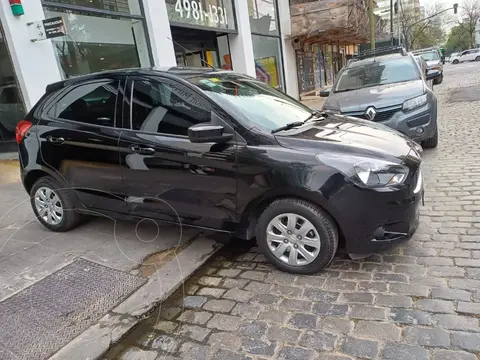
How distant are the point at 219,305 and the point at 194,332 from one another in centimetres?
33

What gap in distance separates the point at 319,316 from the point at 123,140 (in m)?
2.29

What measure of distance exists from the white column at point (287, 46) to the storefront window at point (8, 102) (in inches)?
442

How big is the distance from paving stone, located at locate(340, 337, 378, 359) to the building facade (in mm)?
6170

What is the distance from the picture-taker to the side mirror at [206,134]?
299 centimetres

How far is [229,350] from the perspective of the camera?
2.39 metres

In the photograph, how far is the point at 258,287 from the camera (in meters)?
3.04

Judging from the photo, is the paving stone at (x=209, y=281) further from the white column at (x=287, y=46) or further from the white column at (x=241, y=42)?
the white column at (x=287, y=46)

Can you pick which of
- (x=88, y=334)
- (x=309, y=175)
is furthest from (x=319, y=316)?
(x=88, y=334)

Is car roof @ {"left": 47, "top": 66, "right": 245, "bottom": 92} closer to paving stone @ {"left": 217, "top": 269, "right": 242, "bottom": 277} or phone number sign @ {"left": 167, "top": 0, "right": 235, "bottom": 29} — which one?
paving stone @ {"left": 217, "top": 269, "right": 242, "bottom": 277}

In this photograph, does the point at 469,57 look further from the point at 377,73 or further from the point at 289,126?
the point at 289,126

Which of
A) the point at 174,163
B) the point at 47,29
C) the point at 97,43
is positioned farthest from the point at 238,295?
the point at 97,43

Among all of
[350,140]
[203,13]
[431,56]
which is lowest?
[431,56]

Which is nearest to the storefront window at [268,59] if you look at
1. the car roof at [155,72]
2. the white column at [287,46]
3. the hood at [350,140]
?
the white column at [287,46]

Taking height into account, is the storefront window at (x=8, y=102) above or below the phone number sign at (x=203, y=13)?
below
